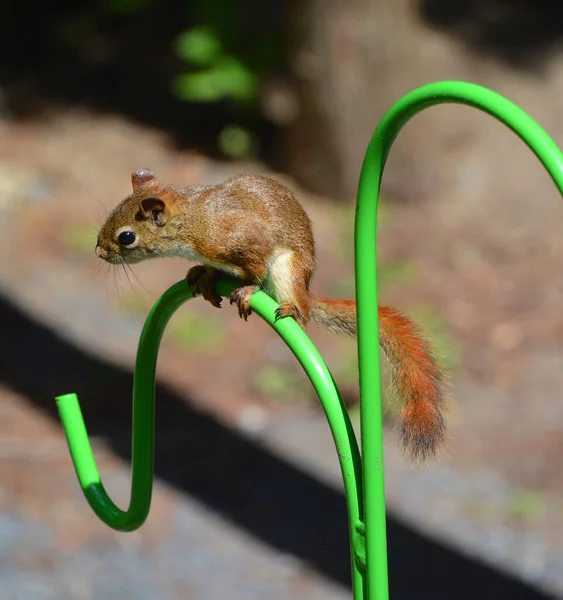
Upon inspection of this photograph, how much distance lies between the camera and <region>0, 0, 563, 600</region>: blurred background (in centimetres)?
352

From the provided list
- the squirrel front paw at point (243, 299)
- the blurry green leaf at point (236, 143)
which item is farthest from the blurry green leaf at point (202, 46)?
the squirrel front paw at point (243, 299)

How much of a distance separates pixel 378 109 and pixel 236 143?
1027 mm

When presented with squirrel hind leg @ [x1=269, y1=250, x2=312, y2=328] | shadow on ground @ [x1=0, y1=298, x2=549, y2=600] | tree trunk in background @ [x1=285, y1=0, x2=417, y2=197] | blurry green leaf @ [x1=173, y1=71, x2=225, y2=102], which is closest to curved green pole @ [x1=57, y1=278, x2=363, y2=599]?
squirrel hind leg @ [x1=269, y1=250, x2=312, y2=328]

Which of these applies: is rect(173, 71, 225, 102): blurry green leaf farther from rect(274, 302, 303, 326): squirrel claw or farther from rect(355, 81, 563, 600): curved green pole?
rect(355, 81, 563, 600): curved green pole

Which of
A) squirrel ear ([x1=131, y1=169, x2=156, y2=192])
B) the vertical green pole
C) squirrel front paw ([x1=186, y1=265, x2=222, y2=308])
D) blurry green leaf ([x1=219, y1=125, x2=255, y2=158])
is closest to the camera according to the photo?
the vertical green pole

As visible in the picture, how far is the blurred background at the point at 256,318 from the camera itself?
3.52 metres

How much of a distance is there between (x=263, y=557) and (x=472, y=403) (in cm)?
122

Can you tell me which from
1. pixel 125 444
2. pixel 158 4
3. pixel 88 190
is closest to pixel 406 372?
pixel 125 444

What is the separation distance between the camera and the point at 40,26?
752 centimetres

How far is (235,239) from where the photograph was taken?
215 centimetres

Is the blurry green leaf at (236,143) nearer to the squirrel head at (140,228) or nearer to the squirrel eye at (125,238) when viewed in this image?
the squirrel head at (140,228)

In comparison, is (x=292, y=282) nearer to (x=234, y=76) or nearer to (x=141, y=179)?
(x=141, y=179)

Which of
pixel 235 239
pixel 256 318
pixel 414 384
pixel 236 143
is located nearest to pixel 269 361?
pixel 256 318

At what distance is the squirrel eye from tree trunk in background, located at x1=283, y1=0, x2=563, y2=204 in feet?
11.6
